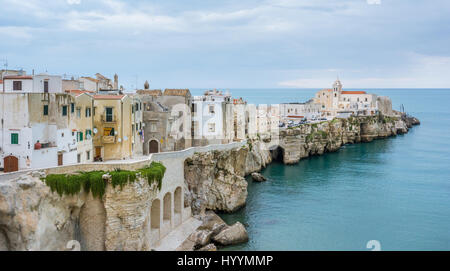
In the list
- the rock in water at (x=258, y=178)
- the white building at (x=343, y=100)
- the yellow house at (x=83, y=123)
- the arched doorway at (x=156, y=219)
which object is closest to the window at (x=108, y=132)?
the yellow house at (x=83, y=123)

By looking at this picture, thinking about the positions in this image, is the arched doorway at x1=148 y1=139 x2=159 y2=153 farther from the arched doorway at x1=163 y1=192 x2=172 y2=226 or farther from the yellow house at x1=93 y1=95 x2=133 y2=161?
the arched doorway at x1=163 y1=192 x2=172 y2=226

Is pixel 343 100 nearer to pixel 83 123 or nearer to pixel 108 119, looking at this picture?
pixel 108 119

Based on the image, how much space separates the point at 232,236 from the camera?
121 feet

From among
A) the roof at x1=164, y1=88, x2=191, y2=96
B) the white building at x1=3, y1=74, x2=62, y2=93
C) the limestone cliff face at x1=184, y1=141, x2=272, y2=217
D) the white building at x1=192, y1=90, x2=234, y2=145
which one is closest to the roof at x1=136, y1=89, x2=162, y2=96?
the roof at x1=164, y1=88, x2=191, y2=96

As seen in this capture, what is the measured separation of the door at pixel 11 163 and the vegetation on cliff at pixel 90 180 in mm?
4638

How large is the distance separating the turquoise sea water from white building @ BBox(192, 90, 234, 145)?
28.6 ft

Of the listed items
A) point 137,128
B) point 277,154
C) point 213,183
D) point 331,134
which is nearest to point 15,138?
point 137,128

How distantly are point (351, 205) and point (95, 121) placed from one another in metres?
30.3

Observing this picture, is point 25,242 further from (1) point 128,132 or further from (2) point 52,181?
(1) point 128,132

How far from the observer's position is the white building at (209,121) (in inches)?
2119

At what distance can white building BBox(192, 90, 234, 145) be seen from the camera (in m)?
53.8

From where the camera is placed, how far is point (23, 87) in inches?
1264

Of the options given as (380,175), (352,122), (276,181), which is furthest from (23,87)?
(352,122)

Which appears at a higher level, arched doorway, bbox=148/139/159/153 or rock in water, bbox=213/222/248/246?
Result: arched doorway, bbox=148/139/159/153
